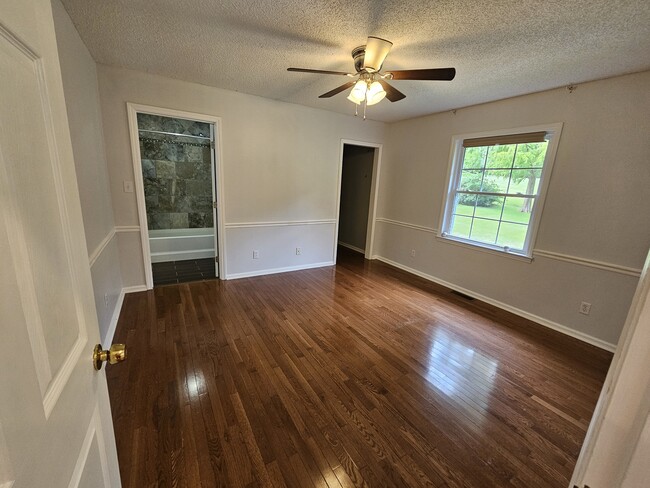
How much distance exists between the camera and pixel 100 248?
7.14 feet

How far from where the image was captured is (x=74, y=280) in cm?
62

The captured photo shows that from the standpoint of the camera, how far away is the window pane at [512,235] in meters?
3.05

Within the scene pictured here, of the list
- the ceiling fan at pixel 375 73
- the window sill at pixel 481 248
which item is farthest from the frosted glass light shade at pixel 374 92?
the window sill at pixel 481 248

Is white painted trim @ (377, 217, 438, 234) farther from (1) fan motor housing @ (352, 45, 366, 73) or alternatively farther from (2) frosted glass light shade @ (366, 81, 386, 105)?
(1) fan motor housing @ (352, 45, 366, 73)

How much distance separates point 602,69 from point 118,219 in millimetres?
4739

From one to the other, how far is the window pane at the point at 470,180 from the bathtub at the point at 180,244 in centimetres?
414

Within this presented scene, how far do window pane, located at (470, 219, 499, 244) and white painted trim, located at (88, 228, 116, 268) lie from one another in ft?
12.8

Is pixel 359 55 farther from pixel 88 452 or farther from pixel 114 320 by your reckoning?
pixel 114 320

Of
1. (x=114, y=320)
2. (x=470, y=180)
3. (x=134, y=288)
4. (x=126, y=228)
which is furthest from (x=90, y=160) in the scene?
(x=470, y=180)

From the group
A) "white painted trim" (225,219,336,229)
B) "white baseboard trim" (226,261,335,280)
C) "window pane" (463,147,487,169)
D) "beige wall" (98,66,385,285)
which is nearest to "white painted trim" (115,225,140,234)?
"beige wall" (98,66,385,285)

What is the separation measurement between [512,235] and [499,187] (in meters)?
0.60

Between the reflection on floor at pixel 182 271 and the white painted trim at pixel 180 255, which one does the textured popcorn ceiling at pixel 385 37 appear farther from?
the white painted trim at pixel 180 255

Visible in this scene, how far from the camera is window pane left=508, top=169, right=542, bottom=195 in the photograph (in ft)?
9.48

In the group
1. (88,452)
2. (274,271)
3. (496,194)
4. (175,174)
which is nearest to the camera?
(88,452)
